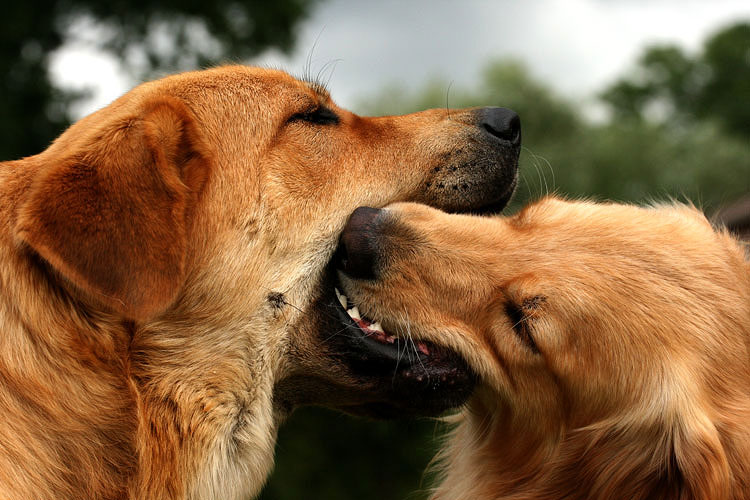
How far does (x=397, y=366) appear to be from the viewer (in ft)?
10.3

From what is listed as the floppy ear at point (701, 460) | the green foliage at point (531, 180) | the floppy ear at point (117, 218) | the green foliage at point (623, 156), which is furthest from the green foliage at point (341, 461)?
the floppy ear at point (117, 218)

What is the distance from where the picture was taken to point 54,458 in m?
2.64

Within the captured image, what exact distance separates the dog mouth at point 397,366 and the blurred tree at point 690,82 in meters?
28.9

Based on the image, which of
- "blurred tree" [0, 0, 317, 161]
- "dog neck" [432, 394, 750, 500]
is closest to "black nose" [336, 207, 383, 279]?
"dog neck" [432, 394, 750, 500]

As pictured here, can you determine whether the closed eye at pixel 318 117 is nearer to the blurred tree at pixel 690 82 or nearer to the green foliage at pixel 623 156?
the green foliage at pixel 623 156

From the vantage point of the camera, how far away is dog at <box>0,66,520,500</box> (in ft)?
8.76

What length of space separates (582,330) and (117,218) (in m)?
1.74

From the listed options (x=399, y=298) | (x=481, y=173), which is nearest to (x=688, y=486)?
(x=399, y=298)

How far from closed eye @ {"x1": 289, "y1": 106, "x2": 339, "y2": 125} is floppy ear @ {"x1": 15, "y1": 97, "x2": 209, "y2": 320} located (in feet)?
Result: 2.50

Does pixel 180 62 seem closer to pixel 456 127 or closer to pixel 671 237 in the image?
pixel 456 127

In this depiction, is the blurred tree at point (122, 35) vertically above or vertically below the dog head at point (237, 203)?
below

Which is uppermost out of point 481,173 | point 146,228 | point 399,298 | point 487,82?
point 146,228

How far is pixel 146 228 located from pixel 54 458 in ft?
2.74

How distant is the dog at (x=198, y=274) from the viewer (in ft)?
8.76
